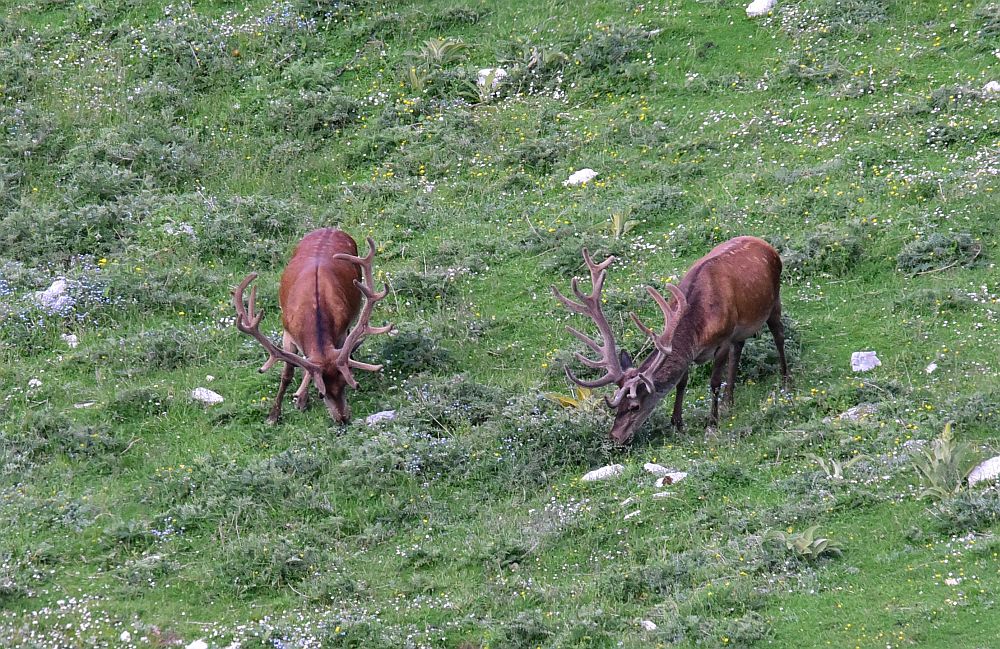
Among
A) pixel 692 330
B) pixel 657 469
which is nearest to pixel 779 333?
pixel 692 330

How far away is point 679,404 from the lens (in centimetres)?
1303

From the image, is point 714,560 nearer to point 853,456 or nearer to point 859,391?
point 853,456

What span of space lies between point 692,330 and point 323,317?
3745mm

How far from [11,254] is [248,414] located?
5437 millimetres

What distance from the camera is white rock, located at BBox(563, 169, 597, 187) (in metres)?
17.8

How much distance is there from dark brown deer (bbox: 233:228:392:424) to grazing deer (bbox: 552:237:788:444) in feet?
6.97

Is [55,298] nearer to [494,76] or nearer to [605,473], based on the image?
[605,473]

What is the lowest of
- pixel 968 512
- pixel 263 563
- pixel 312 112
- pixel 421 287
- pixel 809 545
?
pixel 421 287

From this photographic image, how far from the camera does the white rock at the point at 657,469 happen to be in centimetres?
1173

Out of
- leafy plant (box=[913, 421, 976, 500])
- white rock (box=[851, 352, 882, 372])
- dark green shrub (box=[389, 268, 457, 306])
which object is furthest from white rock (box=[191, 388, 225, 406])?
leafy plant (box=[913, 421, 976, 500])

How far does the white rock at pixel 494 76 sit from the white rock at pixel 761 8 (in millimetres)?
3883

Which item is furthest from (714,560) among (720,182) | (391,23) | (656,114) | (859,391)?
(391,23)

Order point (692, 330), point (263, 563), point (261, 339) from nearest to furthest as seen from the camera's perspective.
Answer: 1. point (263, 563)
2. point (692, 330)
3. point (261, 339)

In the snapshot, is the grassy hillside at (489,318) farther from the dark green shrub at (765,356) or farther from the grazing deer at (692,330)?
the grazing deer at (692,330)
